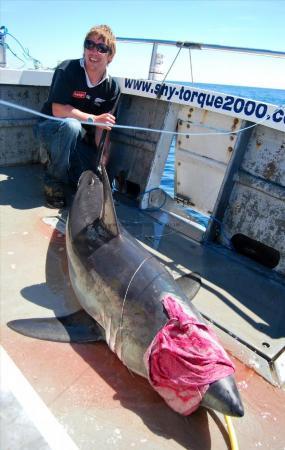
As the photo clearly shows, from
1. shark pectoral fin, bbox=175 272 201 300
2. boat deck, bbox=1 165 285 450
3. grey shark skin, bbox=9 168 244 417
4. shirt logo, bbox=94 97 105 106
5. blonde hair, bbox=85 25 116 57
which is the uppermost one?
blonde hair, bbox=85 25 116 57

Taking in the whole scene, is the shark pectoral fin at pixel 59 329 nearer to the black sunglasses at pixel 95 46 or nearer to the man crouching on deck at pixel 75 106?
the man crouching on deck at pixel 75 106

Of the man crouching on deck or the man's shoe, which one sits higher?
the man crouching on deck

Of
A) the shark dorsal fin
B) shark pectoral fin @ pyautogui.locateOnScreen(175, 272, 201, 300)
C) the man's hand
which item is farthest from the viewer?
the man's hand

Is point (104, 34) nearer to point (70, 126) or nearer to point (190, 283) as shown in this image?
point (70, 126)

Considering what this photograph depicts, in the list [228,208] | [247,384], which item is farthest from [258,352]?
[228,208]

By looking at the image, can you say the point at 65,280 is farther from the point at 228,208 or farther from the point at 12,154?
the point at 12,154

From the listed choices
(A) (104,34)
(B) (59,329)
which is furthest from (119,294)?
(A) (104,34)

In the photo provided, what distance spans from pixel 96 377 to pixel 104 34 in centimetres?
344

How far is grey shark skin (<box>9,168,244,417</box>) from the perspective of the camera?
2164 mm

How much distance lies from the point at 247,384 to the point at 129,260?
3.56 feet

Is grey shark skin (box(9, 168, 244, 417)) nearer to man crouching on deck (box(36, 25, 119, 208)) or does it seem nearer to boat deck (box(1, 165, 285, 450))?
boat deck (box(1, 165, 285, 450))

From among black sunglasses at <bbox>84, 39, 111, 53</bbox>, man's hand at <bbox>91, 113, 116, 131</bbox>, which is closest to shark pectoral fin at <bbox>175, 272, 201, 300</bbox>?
man's hand at <bbox>91, 113, 116, 131</bbox>

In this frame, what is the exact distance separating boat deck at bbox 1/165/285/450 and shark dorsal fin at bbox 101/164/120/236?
657mm

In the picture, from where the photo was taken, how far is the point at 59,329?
2482 mm
